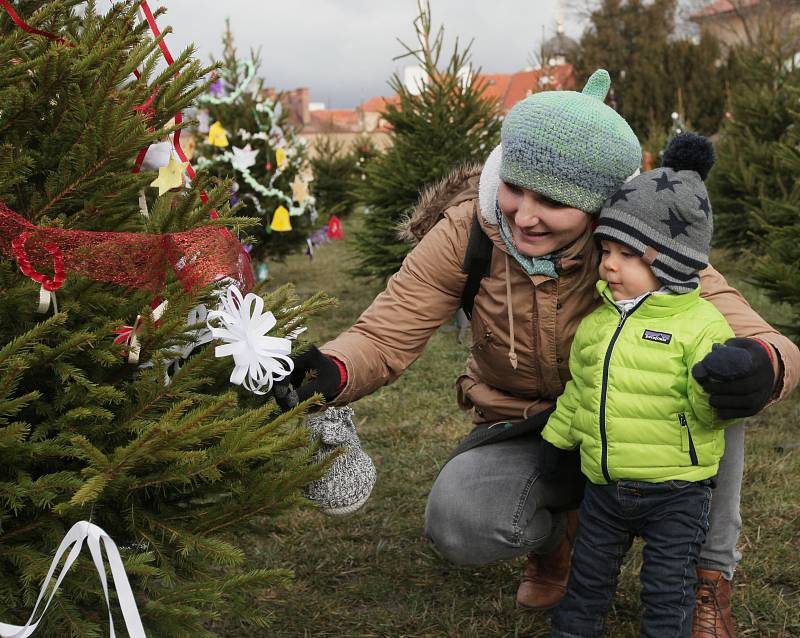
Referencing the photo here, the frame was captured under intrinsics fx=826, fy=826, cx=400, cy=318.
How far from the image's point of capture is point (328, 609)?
2.64m

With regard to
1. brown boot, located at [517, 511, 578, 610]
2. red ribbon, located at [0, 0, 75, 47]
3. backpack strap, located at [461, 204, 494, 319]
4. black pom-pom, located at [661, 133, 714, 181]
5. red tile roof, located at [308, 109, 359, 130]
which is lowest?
red tile roof, located at [308, 109, 359, 130]

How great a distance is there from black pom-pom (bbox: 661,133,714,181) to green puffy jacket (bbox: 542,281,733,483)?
0.36 m

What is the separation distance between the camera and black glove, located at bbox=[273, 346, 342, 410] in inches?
75.1

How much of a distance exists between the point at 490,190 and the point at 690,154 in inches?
21.1

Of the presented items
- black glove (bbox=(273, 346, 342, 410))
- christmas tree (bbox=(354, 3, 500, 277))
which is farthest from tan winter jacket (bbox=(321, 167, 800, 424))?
christmas tree (bbox=(354, 3, 500, 277))

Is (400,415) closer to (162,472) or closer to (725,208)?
(162,472)

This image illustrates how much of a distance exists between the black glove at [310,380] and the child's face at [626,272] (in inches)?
29.3

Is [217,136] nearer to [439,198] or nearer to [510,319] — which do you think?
[439,198]

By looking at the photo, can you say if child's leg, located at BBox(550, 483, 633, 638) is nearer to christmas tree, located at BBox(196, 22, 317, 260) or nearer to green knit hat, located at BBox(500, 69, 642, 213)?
green knit hat, located at BBox(500, 69, 642, 213)

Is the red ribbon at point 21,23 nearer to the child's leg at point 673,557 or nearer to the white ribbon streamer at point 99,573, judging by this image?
the white ribbon streamer at point 99,573

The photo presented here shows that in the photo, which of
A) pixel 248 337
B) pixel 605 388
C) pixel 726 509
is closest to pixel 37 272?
pixel 248 337

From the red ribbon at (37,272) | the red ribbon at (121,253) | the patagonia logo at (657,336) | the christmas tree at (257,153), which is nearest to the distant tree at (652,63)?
the christmas tree at (257,153)

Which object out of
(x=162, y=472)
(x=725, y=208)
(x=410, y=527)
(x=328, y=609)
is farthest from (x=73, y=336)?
(x=725, y=208)

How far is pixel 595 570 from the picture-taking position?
2172 millimetres
